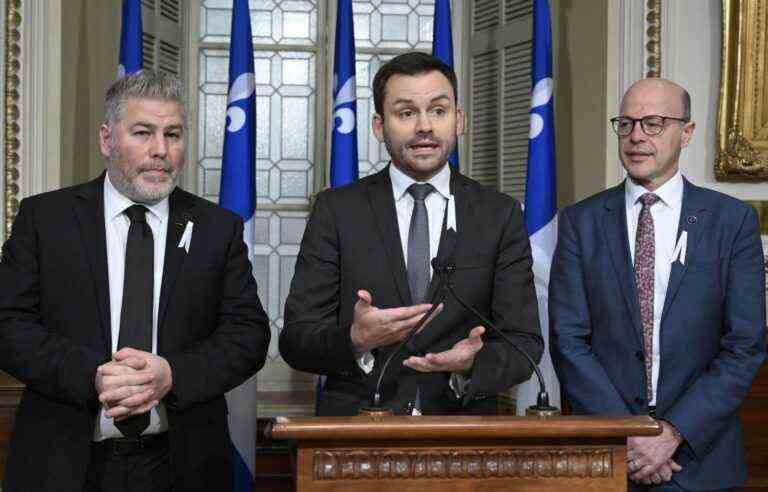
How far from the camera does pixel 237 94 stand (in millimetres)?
4293

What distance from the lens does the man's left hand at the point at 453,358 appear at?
2.09 m

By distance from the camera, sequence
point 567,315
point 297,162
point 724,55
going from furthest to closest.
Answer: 1. point 297,162
2. point 724,55
3. point 567,315

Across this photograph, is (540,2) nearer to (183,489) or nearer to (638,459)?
(638,459)

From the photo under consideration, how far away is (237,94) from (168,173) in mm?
1902

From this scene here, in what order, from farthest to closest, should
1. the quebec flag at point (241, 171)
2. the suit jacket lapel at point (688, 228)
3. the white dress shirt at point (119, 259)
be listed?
1. the quebec flag at point (241, 171)
2. the suit jacket lapel at point (688, 228)
3. the white dress shirt at point (119, 259)

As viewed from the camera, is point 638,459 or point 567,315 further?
point 567,315

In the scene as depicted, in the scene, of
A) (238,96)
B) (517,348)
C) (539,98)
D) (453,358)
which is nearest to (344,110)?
(238,96)

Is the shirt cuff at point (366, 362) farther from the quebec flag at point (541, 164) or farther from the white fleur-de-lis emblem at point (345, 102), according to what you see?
the white fleur-de-lis emblem at point (345, 102)

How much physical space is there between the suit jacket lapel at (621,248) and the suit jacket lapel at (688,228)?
8 centimetres

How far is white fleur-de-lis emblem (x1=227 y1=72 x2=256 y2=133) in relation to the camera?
14.0 feet

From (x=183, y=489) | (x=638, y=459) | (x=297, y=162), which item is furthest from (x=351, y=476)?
(x=297, y=162)

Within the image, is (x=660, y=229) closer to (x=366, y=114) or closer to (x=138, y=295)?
(x=138, y=295)

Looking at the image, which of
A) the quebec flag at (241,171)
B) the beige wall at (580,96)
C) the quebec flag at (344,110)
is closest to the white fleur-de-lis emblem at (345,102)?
the quebec flag at (344,110)

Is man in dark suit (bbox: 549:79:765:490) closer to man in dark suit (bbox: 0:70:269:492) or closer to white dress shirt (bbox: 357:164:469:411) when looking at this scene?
white dress shirt (bbox: 357:164:469:411)
